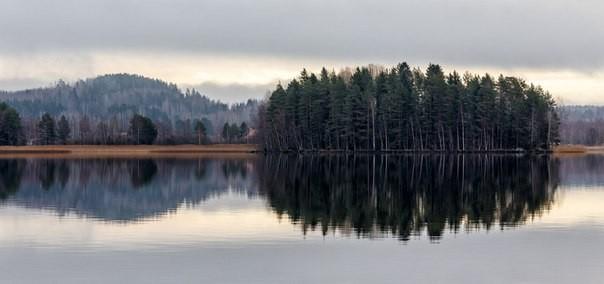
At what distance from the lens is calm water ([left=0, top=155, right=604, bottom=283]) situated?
23.3 metres

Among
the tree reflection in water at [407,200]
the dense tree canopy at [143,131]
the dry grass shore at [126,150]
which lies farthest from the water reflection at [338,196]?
the dense tree canopy at [143,131]

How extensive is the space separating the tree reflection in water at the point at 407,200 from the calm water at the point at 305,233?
0.10 m

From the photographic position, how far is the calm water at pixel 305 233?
23266mm

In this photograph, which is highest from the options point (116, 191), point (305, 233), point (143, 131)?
point (143, 131)

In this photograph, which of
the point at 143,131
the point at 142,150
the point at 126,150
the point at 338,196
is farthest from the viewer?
the point at 143,131

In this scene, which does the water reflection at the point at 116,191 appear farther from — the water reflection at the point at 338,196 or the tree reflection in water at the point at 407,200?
the tree reflection in water at the point at 407,200

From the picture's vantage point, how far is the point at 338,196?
160 ft

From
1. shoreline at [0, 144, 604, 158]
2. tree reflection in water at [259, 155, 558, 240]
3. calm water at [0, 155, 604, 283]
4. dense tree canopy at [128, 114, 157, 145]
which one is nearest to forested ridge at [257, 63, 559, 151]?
shoreline at [0, 144, 604, 158]

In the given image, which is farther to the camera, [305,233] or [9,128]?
[9,128]

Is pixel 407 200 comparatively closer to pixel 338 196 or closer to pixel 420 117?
pixel 338 196

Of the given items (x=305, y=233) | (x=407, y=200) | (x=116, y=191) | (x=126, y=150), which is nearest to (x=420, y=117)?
(x=126, y=150)

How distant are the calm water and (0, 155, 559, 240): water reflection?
4.4 inches

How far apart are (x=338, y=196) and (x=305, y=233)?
17335 millimetres

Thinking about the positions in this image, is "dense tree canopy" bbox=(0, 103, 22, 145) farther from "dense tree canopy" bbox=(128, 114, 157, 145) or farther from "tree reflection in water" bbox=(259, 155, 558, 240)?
"tree reflection in water" bbox=(259, 155, 558, 240)
